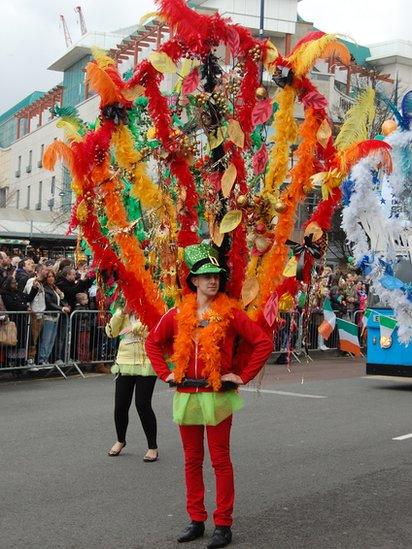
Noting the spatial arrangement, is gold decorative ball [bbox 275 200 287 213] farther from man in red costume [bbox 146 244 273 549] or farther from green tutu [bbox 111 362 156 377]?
green tutu [bbox 111 362 156 377]

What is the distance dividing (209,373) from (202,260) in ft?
2.35

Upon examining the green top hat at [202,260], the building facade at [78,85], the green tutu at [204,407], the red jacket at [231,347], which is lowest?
the green tutu at [204,407]

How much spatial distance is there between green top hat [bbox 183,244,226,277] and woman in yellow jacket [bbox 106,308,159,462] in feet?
7.24

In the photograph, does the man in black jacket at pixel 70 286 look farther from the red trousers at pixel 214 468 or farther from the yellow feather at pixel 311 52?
the yellow feather at pixel 311 52

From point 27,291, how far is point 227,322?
8.95 meters

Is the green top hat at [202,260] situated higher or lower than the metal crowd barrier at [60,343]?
higher

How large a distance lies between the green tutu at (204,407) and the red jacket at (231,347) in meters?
0.05

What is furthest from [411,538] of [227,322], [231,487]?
[227,322]

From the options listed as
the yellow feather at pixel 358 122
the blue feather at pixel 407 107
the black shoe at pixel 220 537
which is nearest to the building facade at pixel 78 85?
the blue feather at pixel 407 107

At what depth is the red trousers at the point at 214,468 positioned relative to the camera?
523cm

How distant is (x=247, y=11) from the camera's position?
46.8 metres

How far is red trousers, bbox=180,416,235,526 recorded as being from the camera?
5.23 metres

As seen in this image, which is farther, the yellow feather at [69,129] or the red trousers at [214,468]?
the yellow feather at [69,129]

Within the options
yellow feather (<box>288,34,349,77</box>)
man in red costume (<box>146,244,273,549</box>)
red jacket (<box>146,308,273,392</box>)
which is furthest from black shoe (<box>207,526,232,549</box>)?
yellow feather (<box>288,34,349,77</box>)
